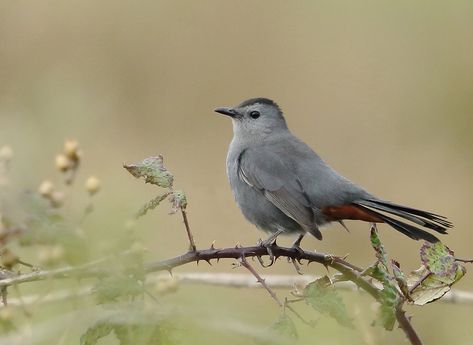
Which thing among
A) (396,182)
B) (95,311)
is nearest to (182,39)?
(396,182)

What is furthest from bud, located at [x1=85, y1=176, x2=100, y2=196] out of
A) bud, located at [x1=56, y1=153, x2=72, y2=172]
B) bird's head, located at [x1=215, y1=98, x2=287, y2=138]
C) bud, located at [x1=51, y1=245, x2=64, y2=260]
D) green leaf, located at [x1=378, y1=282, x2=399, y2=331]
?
bird's head, located at [x1=215, y1=98, x2=287, y2=138]

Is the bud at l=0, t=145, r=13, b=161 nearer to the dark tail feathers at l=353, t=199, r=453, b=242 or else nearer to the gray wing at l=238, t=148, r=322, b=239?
the dark tail feathers at l=353, t=199, r=453, b=242

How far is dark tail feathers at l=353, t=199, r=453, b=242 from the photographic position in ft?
10.0

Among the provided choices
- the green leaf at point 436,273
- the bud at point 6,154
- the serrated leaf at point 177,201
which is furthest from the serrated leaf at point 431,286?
the bud at point 6,154

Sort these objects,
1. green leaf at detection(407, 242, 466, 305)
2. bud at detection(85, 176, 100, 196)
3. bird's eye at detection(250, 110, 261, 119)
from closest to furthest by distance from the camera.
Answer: bud at detection(85, 176, 100, 196), green leaf at detection(407, 242, 466, 305), bird's eye at detection(250, 110, 261, 119)

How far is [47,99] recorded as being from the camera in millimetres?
2229

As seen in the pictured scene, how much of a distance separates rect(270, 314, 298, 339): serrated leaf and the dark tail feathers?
54.4 inches

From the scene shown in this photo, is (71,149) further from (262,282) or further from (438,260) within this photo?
(438,260)

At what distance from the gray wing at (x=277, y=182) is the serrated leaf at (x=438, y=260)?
1632 millimetres

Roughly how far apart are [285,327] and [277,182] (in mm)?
2564

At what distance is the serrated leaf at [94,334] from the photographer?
127 centimetres

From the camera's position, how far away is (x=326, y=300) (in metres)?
1.70

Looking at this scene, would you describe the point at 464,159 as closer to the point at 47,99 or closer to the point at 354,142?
the point at 354,142

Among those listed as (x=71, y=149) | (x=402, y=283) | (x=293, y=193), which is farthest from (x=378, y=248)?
(x=293, y=193)
